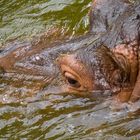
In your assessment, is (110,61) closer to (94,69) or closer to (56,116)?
(94,69)

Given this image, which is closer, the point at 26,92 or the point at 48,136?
the point at 48,136

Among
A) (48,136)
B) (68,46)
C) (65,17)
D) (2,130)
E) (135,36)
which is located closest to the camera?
(135,36)

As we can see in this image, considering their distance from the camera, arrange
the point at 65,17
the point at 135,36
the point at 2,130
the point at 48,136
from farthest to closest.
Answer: the point at 65,17 → the point at 2,130 → the point at 48,136 → the point at 135,36

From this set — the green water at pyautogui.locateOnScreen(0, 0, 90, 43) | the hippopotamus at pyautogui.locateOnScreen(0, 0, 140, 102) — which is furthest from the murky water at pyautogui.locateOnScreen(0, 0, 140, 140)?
the green water at pyautogui.locateOnScreen(0, 0, 90, 43)

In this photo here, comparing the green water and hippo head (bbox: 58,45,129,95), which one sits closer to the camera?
hippo head (bbox: 58,45,129,95)

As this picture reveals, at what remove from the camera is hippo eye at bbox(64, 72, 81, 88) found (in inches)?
177

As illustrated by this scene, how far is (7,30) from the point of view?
728 cm

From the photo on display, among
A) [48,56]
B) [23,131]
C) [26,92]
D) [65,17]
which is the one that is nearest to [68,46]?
[48,56]

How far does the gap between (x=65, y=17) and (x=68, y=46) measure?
2236mm

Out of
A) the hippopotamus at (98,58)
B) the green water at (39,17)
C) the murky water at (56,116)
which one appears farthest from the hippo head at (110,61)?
the green water at (39,17)

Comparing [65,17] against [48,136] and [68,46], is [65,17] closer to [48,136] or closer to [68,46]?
[68,46]

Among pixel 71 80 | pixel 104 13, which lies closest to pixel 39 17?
pixel 104 13

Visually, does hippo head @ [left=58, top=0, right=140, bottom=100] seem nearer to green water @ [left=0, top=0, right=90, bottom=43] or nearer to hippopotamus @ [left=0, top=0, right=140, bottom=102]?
hippopotamus @ [left=0, top=0, right=140, bottom=102]

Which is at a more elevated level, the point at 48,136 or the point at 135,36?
the point at 135,36
